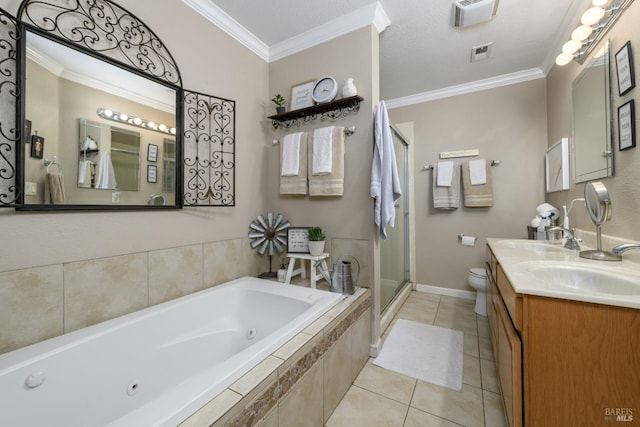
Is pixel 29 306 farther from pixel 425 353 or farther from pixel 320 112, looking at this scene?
pixel 425 353

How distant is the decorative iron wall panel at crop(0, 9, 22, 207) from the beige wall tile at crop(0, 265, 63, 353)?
1.00ft

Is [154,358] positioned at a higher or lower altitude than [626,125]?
lower

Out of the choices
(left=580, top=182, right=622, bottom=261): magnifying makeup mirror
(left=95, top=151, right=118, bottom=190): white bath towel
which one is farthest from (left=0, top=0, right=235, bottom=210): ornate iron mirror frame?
(left=580, top=182, right=622, bottom=261): magnifying makeup mirror

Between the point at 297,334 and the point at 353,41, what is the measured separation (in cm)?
198

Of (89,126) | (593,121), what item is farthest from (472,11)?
(89,126)

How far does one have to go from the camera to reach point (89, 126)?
45.9 inches

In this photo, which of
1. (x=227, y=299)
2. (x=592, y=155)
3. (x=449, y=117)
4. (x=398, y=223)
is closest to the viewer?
(x=592, y=155)

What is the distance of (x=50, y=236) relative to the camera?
1.07m

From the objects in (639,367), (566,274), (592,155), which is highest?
(592,155)

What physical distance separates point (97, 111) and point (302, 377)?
1.58 meters

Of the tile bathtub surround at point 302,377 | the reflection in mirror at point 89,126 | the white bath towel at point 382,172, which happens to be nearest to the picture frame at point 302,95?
the white bath towel at point 382,172

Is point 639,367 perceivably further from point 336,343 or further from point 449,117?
point 449,117

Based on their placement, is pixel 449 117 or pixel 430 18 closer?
pixel 430 18

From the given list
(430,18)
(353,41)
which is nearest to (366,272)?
(353,41)
